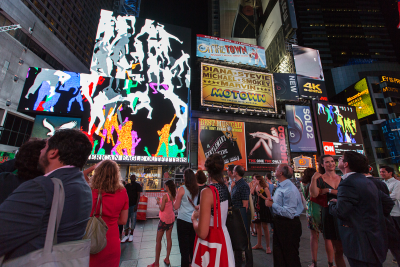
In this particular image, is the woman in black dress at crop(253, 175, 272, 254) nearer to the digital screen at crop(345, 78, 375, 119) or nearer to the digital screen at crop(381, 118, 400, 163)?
the digital screen at crop(381, 118, 400, 163)

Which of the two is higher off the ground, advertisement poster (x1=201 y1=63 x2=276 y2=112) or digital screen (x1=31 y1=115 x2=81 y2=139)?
advertisement poster (x1=201 y1=63 x2=276 y2=112)

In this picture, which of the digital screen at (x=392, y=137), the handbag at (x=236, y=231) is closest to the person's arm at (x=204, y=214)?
the handbag at (x=236, y=231)

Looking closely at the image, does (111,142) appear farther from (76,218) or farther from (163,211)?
(76,218)

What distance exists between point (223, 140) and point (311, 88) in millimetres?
14703

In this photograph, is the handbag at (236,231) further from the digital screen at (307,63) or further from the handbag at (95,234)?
the digital screen at (307,63)

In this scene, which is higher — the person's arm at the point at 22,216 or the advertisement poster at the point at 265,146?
the advertisement poster at the point at 265,146

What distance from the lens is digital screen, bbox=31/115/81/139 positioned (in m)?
13.4

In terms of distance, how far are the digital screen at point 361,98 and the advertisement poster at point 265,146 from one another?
84.3ft

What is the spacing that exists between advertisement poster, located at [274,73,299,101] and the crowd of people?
64.8 ft

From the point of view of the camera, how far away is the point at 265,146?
63.5 ft

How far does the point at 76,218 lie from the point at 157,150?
1367cm

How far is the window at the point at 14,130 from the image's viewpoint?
58.9 feet

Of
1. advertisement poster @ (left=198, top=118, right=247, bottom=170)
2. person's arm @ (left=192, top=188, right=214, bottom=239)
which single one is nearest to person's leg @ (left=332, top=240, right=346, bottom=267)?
person's arm @ (left=192, top=188, right=214, bottom=239)

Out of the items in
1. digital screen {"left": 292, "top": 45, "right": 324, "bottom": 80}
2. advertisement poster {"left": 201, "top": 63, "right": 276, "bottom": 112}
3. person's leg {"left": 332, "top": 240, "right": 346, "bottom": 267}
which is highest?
digital screen {"left": 292, "top": 45, "right": 324, "bottom": 80}
